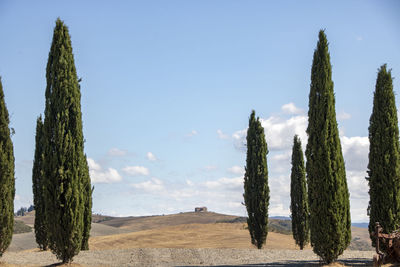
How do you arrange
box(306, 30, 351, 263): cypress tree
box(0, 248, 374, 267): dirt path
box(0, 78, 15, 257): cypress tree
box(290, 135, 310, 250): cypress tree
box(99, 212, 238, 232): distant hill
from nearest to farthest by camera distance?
box(0, 78, 15, 257): cypress tree, box(306, 30, 351, 263): cypress tree, box(0, 248, 374, 267): dirt path, box(290, 135, 310, 250): cypress tree, box(99, 212, 238, 232): distant hill

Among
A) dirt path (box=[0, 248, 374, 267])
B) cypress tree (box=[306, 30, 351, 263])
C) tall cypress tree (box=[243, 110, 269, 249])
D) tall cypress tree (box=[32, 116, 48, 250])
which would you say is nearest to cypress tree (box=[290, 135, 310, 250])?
tall cypress tree (box=[243, 110, 269, 249])

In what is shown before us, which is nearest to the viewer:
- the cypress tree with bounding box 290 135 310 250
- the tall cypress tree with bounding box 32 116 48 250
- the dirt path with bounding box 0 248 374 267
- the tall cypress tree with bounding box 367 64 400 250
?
the dirt path with bounding box 0 248 374 267

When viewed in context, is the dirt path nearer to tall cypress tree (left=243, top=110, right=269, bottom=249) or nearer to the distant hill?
tall cypress tree (left=243, top=110, right=269, bottom=249)

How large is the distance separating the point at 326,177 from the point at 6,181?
13.1m

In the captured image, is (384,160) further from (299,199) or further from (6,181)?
(6,181)

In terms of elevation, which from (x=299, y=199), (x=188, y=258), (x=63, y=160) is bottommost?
(x=188, y=258)

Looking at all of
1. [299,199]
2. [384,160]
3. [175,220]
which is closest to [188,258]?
[384,160]

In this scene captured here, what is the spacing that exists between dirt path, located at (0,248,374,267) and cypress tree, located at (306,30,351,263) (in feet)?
5.17

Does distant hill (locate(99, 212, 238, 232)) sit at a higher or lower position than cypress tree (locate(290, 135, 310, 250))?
lower

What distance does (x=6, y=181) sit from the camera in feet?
61.0

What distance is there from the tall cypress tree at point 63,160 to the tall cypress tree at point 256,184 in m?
14.0

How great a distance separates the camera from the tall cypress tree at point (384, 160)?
21.3 meters

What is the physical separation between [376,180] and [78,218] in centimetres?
1352

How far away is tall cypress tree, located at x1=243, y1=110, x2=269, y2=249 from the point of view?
30.1 meters
